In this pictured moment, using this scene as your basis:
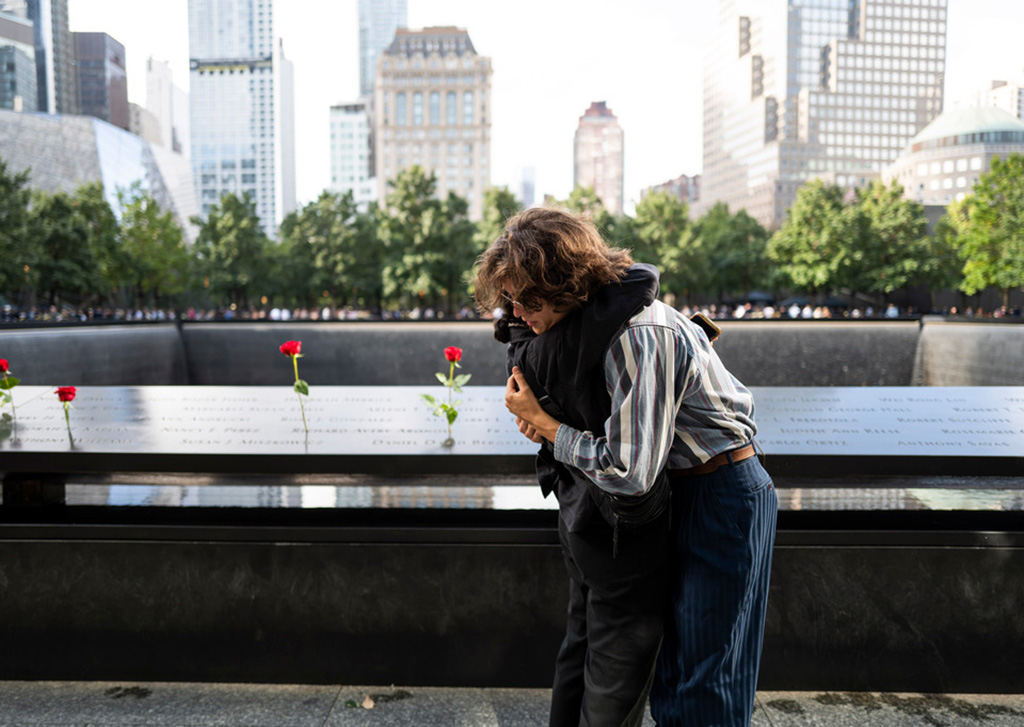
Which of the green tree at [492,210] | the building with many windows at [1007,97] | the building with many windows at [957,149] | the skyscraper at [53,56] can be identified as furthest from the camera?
the building with many windows at [1007,97]

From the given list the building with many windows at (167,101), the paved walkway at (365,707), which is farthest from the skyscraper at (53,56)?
the paved walkway at (365,707)

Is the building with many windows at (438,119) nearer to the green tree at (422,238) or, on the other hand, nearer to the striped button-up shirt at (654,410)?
the green tree at (422,238)

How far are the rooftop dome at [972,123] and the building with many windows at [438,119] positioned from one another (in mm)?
68508

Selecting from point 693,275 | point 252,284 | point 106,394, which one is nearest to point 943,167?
point 693,275

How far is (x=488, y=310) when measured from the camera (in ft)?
5.60

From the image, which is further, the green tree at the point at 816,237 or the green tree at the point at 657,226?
the green tree at the point at 657,226

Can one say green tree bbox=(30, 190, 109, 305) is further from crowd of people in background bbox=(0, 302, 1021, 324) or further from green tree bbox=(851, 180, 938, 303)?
green tree bbox=(851, 180, 938, 303)

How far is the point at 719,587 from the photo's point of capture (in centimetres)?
174

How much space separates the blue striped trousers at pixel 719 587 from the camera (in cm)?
173

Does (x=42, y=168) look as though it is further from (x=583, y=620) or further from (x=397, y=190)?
(x=583, y=620)

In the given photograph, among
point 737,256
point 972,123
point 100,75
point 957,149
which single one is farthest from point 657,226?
point 100,75

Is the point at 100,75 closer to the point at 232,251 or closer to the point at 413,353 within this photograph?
the point at 232,251

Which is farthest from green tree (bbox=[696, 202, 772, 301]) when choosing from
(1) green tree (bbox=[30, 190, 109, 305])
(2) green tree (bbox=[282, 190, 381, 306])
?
(1) green tree (bbox=[30, 190, 109, 305])

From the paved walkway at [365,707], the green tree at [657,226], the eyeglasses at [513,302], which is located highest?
the green tree at [657,226]
